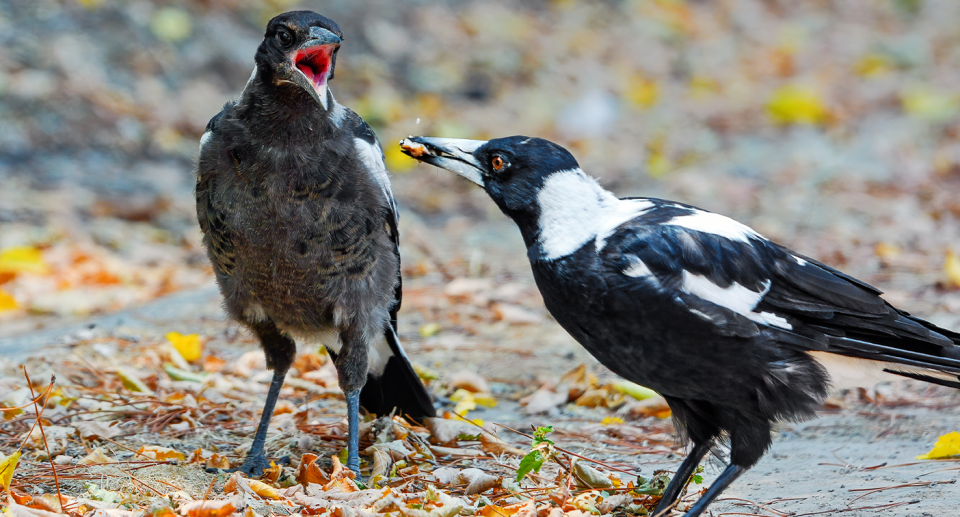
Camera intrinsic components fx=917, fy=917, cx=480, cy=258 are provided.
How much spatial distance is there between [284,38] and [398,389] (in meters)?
1.35

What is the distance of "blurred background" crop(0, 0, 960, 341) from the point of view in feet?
18.4

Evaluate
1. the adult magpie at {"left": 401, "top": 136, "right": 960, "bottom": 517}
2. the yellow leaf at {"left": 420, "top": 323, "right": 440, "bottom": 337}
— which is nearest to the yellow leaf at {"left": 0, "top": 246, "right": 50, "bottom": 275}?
the yellow leaf at {"left": 420, "top": 323, "right": 440, "bottom": 337}

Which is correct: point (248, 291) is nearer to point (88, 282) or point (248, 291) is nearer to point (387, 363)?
point (387, 363)

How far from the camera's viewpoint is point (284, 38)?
2812 millimetres

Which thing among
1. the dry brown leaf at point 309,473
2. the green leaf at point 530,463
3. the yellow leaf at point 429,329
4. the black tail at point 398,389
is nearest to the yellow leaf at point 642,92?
the yellow leaf at point 429,329

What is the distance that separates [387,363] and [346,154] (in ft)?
2.91

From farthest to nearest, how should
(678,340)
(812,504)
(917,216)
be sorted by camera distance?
1. (917,216)
2. (812,504)
3. (678,340)

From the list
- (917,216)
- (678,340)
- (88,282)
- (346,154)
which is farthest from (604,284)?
(917,216)

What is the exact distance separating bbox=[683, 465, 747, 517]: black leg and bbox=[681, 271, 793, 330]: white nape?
1.42 ft

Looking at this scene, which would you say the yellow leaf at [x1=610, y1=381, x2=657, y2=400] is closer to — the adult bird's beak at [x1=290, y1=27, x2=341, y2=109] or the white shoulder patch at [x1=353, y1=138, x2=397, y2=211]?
the white shoulder patch at [x1=353, y1=138, x2=397, y2=211]

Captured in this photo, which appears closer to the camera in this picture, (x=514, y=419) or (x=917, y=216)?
(x=514, y=419)

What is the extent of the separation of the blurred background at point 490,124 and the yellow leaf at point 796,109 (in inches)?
0.8

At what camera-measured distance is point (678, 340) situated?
248cm

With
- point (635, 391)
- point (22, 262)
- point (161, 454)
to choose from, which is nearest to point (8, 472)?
point (161, 454)
